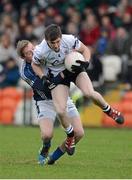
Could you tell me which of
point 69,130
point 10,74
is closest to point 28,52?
point 69,130

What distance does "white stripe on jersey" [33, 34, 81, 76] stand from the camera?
1251 centimetres

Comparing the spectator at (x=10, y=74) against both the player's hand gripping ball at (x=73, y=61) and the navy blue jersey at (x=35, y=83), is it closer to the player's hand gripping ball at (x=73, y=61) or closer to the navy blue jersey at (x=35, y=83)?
the navy blue jersey at (x=35, y=83)

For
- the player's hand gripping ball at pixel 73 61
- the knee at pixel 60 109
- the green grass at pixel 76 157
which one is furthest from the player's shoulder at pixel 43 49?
the green grass at pixel 76 157

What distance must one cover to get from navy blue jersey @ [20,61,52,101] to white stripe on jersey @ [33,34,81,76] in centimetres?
31

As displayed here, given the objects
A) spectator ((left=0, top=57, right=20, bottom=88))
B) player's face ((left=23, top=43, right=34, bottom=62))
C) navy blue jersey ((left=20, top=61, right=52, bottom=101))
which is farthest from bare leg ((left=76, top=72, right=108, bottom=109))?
spectator ((left=0, top=57, right=20, bottom=88))

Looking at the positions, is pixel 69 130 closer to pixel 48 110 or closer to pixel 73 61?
pixel 48 110

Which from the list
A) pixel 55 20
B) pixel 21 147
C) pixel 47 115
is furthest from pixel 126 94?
pixel 47 115

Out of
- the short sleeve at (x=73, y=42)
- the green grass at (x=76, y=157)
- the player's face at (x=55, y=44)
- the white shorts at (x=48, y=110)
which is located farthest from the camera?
the white shorts at (x=48, y=110)

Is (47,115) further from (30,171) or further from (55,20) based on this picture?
(55,20)

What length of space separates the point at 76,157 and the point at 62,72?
2111mm

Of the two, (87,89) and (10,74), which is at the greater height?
(87,89)

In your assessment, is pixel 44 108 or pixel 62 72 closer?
pixel 62 72

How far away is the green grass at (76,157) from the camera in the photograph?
37.9 ft

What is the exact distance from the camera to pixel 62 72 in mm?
12602
